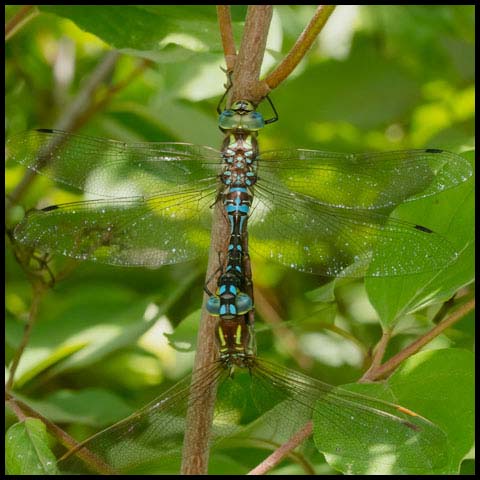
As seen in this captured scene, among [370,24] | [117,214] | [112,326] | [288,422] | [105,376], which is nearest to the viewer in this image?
[288,422]

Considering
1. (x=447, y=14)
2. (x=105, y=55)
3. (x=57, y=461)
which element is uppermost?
(x=447, y=14)

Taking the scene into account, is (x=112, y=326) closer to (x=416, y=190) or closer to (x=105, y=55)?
(x=416, y=190)

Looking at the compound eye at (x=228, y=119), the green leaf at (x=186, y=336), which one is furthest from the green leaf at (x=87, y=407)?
the compound eye at (x=228, y=119)

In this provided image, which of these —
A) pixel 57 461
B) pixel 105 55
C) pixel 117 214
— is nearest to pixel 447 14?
pixel 105 55

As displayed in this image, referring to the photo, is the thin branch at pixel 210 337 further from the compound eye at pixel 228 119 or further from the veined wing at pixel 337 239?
the veined wing at pixel 337 239

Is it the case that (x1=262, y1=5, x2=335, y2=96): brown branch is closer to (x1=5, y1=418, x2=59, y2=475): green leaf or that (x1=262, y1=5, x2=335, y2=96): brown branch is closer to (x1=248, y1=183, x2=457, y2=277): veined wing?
(x1=248, y1=183, x2=457, y2=277): veined wing

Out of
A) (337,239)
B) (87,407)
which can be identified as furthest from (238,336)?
(87,407)
